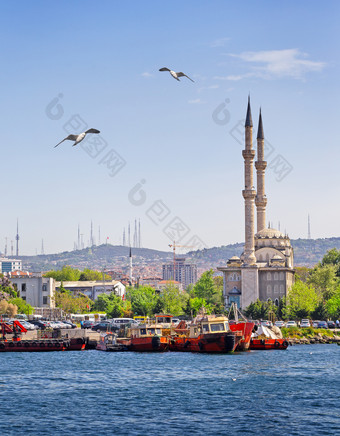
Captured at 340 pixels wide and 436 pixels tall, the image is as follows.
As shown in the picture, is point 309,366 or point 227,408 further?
point 309,366

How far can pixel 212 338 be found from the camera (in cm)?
6269

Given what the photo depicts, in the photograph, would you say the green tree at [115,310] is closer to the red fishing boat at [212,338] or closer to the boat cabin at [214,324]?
the red fishing boat at [212,338]

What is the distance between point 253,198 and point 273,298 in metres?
16.1

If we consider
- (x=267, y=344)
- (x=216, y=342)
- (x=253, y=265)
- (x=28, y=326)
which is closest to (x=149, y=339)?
(x=216, y=342)

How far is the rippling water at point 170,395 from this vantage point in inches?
1244

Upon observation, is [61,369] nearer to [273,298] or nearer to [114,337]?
[114,337]

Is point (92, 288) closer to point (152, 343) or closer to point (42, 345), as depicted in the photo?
point (42, 345)

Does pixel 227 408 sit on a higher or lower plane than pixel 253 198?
lower

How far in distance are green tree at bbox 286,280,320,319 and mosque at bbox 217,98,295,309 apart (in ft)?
17.5

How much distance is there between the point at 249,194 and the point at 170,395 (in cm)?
7720

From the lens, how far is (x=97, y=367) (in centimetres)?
5400

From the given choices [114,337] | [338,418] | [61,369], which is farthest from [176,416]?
[114,337]

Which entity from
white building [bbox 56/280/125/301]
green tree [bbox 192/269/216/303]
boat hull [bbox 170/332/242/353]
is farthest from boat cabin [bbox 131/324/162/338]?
white building [bbox 56/280/125/301]

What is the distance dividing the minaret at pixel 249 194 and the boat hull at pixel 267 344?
45.9 m
